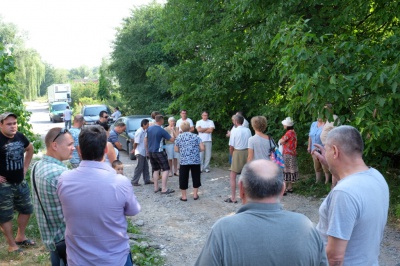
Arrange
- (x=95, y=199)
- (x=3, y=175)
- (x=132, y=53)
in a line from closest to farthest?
(x=95, y=199)
(x=3, y=175)
(x=132, y=53)

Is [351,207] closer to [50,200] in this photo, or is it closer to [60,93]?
[50,200]

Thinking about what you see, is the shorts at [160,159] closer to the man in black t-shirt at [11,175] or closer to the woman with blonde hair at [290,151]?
the woman with blonde hair at [290,151]

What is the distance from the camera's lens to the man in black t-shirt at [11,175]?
5590mm

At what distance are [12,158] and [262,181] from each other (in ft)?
14.9

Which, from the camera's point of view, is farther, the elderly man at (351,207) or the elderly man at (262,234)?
the elderly man at (351,207)

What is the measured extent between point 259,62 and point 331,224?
9.58 m

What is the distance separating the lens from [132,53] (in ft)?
79.7

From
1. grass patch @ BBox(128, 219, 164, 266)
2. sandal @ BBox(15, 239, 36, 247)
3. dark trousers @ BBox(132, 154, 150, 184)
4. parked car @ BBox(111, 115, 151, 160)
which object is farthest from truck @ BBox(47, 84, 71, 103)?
grass patch @ BBox(128, 219, 164, 266)

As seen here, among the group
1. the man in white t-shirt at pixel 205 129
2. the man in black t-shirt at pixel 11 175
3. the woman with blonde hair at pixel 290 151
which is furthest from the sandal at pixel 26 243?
the man in white t-shirt at pixel 205 129

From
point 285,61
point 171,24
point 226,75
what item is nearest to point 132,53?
point 171,24

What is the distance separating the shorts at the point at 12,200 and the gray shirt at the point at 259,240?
4.40 meters

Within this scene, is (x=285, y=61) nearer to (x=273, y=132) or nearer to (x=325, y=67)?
(x=325, y=67)

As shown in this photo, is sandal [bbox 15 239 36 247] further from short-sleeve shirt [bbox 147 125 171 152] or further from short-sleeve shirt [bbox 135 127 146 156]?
short-sleeve shirt [bbox 135 127 146 156]

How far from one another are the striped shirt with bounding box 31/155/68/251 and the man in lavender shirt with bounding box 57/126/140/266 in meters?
0.34
